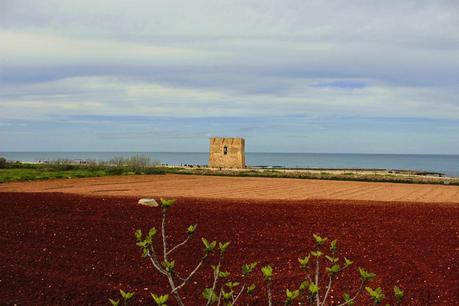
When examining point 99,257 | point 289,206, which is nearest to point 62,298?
point 99,257

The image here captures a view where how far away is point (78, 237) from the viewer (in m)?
11.4

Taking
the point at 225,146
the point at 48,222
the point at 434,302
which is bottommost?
the point at 434,302

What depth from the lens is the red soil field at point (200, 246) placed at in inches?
357

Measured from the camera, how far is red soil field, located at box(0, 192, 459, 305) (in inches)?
357

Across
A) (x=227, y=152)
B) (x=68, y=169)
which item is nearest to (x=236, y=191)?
(x=68, y=169)

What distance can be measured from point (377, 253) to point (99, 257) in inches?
221

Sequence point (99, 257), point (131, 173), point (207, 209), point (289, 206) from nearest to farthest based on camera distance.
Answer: point (99, 257)
point (207, 209)
point (289, 206)
point (131, 173)

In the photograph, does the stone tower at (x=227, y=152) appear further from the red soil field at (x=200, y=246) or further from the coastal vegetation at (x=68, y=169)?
the red soil field at (x=200, y=246)

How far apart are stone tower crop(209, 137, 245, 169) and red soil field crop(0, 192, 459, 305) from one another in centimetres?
3784

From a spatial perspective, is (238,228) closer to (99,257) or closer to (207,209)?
(207,209)

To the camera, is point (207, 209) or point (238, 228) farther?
point (207, 209)

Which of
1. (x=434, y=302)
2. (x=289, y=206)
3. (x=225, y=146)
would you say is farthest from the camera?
(x=225, y=146)

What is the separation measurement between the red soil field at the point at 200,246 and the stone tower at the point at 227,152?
37.8 m

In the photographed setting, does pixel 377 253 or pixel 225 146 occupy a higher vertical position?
pixel 225 146
